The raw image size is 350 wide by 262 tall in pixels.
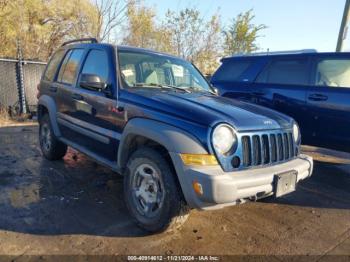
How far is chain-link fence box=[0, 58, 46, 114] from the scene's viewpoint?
31.2ft

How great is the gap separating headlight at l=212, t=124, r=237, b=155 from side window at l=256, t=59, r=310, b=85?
10.8ft

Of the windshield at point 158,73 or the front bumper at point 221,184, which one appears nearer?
the front bumper at point 221,184

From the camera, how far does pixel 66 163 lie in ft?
18.2

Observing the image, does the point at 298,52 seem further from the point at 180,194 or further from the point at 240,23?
the point at 240,23

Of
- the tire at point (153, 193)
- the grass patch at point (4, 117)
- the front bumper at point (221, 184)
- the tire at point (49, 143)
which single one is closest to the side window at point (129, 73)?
the tire at point (153, 193)

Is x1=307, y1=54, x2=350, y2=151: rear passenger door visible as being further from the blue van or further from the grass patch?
the grass patch

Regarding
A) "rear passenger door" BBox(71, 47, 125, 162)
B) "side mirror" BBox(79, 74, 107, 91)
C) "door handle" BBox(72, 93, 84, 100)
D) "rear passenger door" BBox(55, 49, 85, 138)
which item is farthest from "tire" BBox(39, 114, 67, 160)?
"side mirror" BBox(79, 74, 107, 91)

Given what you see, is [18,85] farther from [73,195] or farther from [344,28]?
[344,28]

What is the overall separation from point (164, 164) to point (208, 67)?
16.6m

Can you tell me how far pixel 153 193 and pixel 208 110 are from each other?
98 cm

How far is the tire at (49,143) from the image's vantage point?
214 inches

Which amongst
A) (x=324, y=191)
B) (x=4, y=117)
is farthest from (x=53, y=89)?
(x=4, y=117)

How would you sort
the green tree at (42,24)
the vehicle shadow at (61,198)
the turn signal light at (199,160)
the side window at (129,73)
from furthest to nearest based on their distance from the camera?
the green tree at (42,24), the side window at (129,73), the vehicle shadow at (61,198), the turn signal light at (199,160)

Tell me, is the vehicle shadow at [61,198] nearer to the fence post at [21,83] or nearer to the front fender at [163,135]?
the front fender at [163,135]
